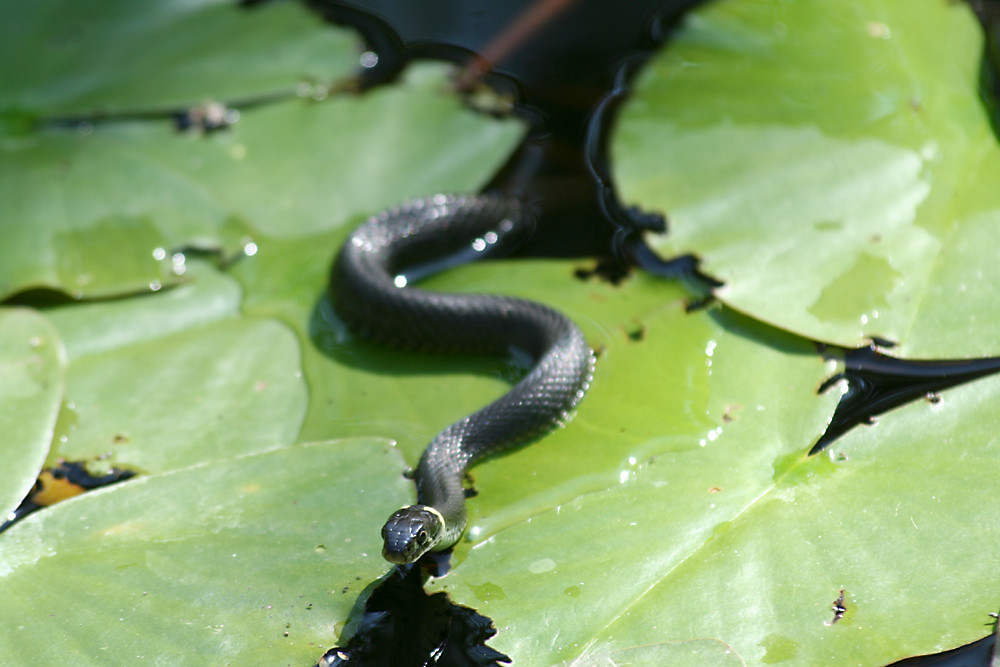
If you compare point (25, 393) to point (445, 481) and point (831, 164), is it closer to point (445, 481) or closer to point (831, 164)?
point (445, 481)

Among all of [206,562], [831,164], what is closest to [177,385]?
[206,562]

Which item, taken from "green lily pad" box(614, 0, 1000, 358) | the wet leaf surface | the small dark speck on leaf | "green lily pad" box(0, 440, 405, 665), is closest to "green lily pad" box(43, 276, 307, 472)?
the wet leaf surface

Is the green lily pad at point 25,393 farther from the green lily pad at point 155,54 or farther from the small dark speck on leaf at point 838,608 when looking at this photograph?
the small dark speck on leaf at point 838,608

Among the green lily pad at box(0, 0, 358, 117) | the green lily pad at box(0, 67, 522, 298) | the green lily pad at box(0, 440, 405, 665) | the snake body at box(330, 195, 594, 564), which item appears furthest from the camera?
the green lily pad at box(0, 0, 358, 117)

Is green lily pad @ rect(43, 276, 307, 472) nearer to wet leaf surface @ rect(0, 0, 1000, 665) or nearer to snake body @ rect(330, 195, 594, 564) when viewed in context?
wet leaf surface @ rect(0, 0, 1000, 665)

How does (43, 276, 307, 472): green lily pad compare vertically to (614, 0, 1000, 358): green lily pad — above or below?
above

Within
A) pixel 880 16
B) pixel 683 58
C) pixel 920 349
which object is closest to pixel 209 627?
pixel 920 349
